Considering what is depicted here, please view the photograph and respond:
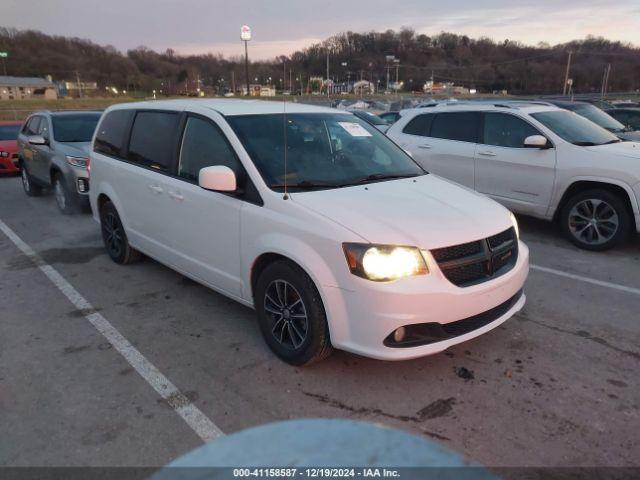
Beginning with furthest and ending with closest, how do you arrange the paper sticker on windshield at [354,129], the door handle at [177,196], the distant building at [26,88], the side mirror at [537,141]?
the distant building at [26,88], the side mirror at [537,141], the paper sticker on windshield at [354,129], the door handle at [177,196]

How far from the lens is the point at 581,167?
604 centimetres

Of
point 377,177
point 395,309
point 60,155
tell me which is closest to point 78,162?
point 60,155

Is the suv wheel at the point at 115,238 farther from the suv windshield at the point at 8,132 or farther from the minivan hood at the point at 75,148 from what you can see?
the suv windshield at the point at 8,132

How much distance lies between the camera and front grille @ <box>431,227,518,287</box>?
308 cm

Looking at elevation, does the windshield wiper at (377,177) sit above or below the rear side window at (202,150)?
below

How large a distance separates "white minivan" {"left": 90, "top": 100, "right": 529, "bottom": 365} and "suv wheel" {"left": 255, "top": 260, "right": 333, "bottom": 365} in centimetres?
1

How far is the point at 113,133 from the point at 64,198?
138 inches

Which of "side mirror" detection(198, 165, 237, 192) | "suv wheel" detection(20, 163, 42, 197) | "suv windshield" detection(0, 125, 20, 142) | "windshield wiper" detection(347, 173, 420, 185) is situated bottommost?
"suv wheel" detection(20, 163, 42, 197)

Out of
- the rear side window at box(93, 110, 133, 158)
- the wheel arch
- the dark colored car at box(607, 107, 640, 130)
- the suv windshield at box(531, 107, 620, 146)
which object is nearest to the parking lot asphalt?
the wheel arch

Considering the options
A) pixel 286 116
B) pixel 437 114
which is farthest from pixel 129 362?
pixel 437 114

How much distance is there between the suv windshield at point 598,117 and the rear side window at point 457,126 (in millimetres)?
3738

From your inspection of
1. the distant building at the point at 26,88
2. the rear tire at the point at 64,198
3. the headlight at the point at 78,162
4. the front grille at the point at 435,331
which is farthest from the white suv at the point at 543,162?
the distant building at the point at 26,88

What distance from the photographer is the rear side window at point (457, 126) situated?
7.32 metres

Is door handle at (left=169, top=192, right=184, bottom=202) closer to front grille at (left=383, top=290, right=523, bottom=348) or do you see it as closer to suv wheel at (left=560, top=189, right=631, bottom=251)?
front grille at (left=383, top=290, right=523, bottom=348)
